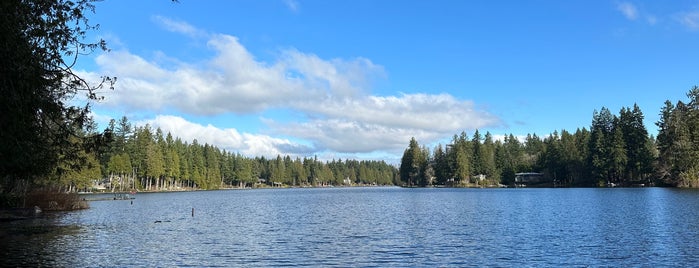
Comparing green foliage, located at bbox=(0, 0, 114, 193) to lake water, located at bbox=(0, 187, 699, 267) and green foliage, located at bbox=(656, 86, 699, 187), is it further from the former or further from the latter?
green foliage, located at bbox=(656, 86, 699, 187)

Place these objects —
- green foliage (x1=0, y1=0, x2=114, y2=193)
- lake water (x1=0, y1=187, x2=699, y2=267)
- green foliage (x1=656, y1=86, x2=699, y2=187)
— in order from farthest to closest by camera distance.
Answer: green foliage (x1=656, y1=86, x2=699, y2=187) → lake water (x1=0, y1=187, x2=699, y2=267) → green foliage (x1=0, y1=0, x2=114, y2=193)

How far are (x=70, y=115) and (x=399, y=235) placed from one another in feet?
86.4

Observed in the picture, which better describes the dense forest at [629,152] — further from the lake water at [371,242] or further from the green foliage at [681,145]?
the lake water at [371,242]

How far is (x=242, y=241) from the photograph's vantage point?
119ft

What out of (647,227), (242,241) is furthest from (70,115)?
(647,227)

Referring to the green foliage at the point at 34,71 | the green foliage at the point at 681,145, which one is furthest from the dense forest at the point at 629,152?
the green foliage at the point at 34,71

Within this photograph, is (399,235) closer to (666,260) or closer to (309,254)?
(309,254)

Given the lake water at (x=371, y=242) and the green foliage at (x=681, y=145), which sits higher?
the green foliage at (x=681, y=145)

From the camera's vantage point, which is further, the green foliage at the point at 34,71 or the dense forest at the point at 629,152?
the dense forest at the point at 629,152

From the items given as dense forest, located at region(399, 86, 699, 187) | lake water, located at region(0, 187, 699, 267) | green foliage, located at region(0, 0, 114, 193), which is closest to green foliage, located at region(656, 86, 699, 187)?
dense forest, located at region(399, 86, 699, 187)

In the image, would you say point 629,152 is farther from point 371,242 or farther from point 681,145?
point 371,242

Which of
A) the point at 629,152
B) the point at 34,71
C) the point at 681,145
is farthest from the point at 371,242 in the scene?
the point at 629,152

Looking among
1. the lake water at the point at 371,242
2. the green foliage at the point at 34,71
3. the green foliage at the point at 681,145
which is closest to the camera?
the green foliage at the point at 34,71

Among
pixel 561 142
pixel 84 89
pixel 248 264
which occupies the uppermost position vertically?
pixel 561 142
